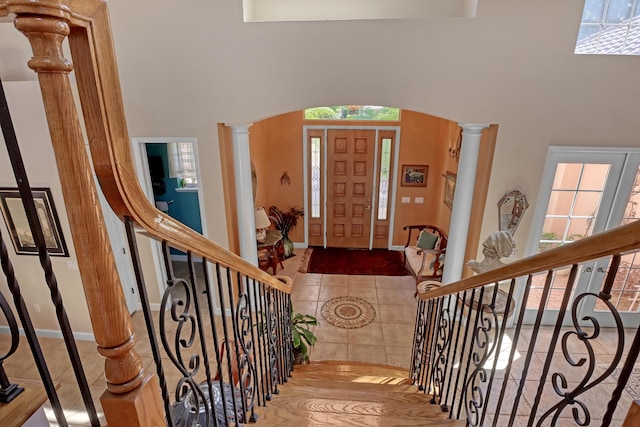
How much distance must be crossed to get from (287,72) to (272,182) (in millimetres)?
3284

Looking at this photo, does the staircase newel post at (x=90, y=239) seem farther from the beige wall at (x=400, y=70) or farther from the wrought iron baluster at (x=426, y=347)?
the beige wall at (x=400, y=70)

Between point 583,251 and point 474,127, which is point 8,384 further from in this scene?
point 474,127

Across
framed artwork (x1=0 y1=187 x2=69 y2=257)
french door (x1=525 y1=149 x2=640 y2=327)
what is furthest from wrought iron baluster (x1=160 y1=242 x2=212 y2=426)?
french door (x1=525 y1=149 x2=640 y2=327)

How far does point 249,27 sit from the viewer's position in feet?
10.5

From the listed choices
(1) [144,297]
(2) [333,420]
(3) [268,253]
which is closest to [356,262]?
(3) [268,253]

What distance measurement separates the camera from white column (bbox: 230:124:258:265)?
147 inches

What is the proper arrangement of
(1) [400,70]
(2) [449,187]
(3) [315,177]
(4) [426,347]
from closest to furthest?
(4) [426,347] < (1) [400,70] < (2) [449,187] < (3) [315,177]

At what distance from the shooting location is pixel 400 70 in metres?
3.25

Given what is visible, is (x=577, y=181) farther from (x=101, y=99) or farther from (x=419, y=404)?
(x=101, y=99)

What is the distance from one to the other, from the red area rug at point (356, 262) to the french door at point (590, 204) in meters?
2.39

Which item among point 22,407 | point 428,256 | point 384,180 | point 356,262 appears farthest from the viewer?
point 384,180

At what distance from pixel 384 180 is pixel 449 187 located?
126 centimetres

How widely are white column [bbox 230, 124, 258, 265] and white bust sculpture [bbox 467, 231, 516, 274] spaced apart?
246cm

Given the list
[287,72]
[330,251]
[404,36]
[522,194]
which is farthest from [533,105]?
[330,251]
